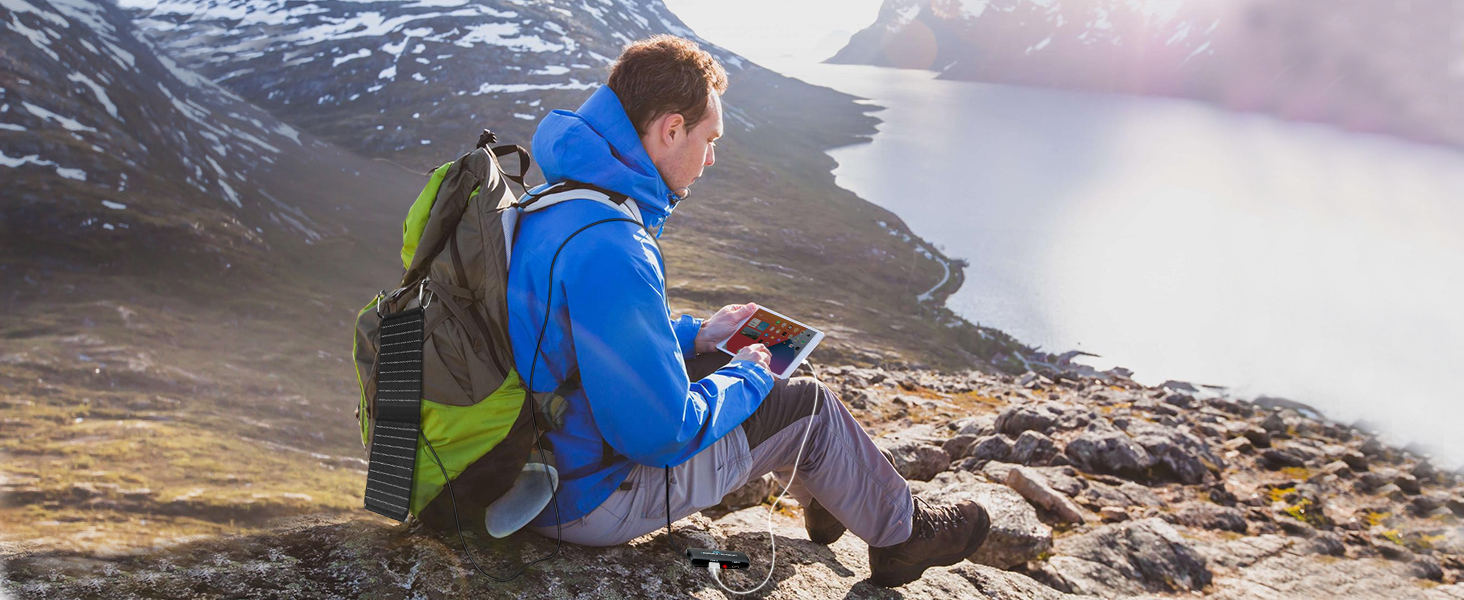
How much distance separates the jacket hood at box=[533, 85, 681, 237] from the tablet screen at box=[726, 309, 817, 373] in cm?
105

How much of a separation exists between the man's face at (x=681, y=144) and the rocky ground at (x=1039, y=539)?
181 centimetres

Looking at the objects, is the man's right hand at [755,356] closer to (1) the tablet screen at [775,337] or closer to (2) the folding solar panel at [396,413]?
(1) the tablet screen at [775,337]

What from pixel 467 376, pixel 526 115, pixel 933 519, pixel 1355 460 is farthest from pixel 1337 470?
pixel 526 115

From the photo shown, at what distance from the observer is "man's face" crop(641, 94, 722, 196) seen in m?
2.84

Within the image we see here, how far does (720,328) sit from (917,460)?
4270mm

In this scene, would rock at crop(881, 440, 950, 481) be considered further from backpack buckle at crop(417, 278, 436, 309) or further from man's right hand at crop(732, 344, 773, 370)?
backpack buckle at crop(417, 278, 436, 309)

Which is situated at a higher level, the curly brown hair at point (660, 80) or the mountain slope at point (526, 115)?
the mountain slope at point (526, 115)

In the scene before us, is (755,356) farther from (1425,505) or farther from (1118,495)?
(1425,505)

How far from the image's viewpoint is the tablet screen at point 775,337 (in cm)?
351

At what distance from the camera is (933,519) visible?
3.64 m

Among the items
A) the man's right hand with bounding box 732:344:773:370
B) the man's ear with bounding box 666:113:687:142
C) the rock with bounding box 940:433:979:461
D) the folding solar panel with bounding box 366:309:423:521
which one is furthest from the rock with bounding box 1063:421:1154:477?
the folding solar panel with bounding box 366:309:423:521

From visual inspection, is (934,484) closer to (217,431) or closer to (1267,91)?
(217,431)

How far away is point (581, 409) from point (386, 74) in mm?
76845

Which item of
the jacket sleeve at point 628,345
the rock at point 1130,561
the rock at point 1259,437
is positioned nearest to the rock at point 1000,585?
the rock at point 1130,561
